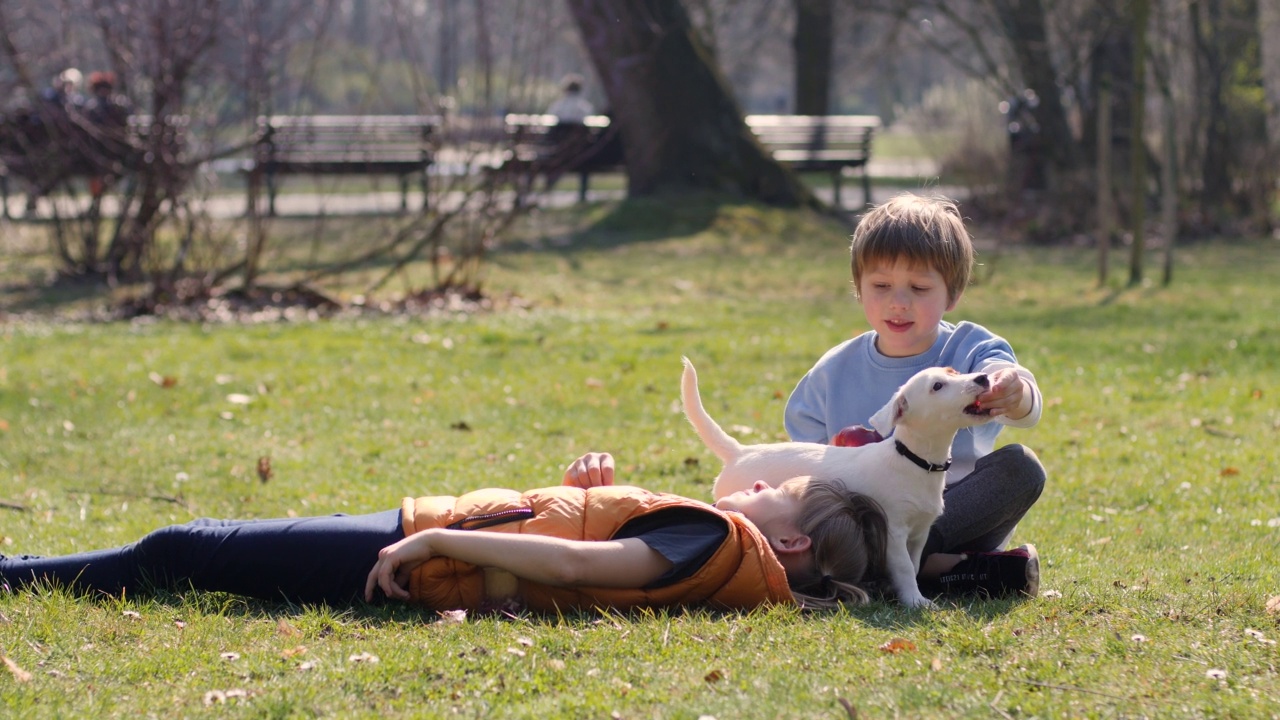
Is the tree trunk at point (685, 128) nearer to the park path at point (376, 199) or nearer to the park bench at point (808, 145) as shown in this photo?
the park bench at point (808, 145)

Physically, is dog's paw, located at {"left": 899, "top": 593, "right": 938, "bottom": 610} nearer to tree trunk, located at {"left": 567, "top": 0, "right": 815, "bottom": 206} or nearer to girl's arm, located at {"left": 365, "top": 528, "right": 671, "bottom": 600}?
girl's arm, located at {"left": 365, "top": 528, "right": 671, "bottom": 600}

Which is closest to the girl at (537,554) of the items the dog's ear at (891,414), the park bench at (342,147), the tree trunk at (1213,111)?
the dog's ear at (891,414)

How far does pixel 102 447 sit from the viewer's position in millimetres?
6910

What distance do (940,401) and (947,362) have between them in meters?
0.66

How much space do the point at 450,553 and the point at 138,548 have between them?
3.42 feet

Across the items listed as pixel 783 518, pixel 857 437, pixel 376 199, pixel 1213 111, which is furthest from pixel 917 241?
pixel 376 199

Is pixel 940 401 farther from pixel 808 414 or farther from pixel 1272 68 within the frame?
pixel 1272 68

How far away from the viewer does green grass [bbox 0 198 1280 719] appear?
3184 mm

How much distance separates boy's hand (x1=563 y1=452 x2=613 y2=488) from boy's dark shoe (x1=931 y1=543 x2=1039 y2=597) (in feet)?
3.61

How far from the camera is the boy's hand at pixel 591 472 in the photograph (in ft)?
14.1

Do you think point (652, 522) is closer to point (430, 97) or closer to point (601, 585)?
point (601, 585)

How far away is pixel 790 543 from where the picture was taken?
12.7 feet

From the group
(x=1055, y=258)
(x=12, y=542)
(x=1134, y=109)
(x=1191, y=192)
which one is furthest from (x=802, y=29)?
(x=12, y=542)

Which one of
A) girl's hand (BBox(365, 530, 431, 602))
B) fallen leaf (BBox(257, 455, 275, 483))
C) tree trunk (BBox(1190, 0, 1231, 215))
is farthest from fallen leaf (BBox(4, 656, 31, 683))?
tree trunk (BBox(1190, 0, 1231, 215))
